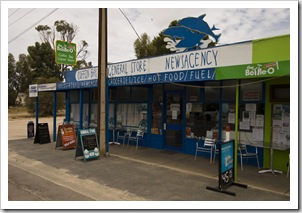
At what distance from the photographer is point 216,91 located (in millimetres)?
8516

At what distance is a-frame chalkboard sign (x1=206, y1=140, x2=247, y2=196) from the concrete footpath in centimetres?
13

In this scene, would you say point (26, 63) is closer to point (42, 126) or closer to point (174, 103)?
point (42, 126)

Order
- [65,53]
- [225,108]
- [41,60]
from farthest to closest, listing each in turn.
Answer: [41,60] → [65,53] → [225,108]

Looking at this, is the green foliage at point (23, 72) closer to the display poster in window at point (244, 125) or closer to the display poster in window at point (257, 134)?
the display poster in window at point (244, 125)

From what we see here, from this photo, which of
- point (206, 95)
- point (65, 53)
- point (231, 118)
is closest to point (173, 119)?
point (206, 95)

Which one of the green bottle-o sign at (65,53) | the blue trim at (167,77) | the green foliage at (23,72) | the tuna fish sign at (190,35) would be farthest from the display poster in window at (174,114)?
the green foliage at (23,72)

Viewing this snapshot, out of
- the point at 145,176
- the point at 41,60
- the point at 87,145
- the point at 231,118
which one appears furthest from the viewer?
the point at 41,60

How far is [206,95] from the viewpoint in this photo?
28.8 ft

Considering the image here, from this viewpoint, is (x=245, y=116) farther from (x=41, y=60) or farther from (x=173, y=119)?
(x=41, y=60)

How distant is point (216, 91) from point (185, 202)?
174 inches

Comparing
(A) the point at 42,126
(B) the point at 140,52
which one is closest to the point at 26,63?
(B) the point at 140,52

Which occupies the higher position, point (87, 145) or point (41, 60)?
point (41, 60)

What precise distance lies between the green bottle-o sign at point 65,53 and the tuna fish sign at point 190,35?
17.3 feet

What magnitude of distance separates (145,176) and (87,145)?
2769mm
